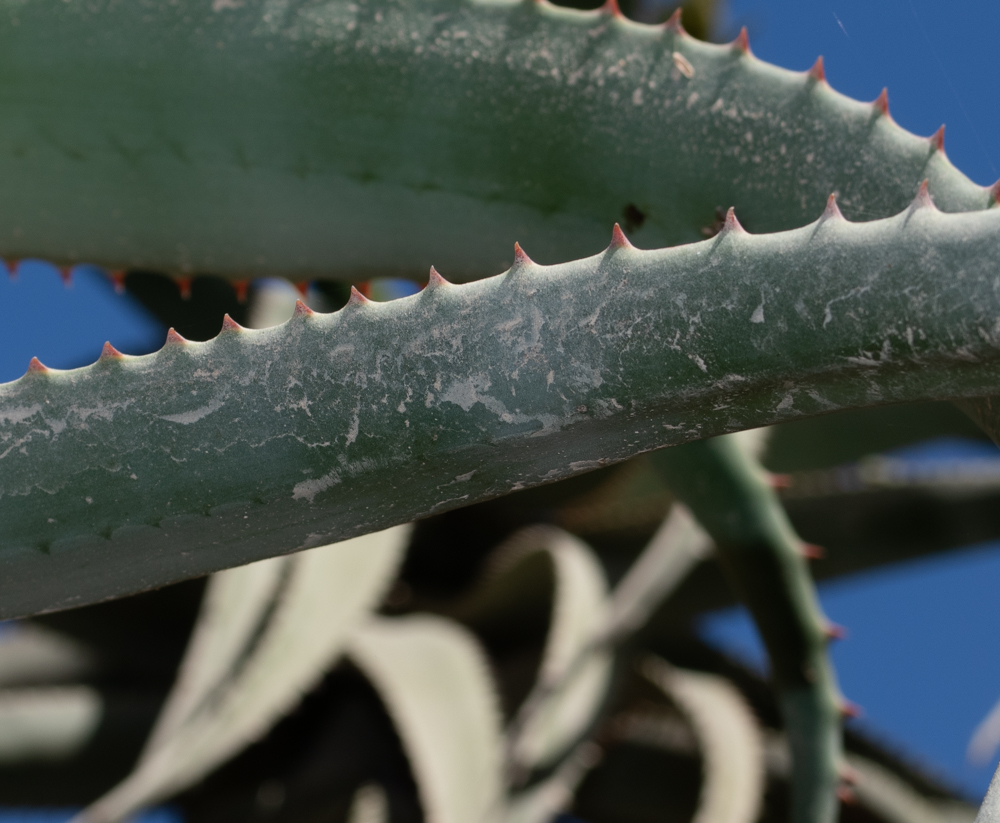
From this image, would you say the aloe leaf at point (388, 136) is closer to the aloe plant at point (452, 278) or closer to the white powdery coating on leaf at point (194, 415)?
the aloe plant at point (452, 278)

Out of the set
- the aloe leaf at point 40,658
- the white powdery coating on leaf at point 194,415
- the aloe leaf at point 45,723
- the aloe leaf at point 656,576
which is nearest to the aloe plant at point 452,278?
the white powdery coating on leaf at point 194,415

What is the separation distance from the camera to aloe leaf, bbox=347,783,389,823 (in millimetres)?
1430

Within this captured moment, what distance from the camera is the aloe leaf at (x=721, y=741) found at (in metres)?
1.26

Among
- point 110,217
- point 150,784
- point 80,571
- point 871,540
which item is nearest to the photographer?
point 80,571

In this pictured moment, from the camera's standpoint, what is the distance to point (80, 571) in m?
0.54

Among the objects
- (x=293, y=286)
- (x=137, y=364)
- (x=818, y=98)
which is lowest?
(x=137, y=364)

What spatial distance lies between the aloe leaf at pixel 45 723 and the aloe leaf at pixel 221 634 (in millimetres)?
205

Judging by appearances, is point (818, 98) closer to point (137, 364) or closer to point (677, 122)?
point (677, 122)

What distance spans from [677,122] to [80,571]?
46 centimetres

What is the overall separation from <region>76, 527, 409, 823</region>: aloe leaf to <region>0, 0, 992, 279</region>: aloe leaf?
1.99 feet

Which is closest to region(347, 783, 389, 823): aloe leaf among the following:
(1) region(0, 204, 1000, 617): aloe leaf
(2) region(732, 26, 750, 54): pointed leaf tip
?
(1) region(0, 204, 1000, 617): aloe leaf

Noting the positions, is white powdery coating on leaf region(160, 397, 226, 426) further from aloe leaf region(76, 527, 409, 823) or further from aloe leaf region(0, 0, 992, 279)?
aloe leaf region(76, 527, 409, 823)

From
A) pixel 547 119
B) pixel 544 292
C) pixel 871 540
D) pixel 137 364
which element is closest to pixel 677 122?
pixel 547 119

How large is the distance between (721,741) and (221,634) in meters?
0.65
